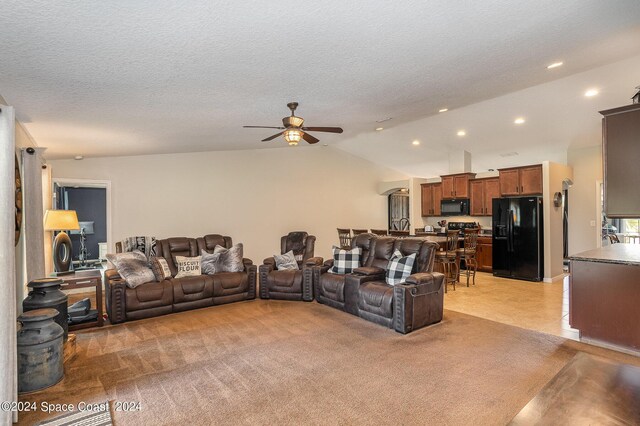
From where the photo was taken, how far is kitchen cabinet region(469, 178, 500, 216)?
7664 millimetres

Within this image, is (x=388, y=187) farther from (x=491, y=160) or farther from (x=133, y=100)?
(x=133, y=100)

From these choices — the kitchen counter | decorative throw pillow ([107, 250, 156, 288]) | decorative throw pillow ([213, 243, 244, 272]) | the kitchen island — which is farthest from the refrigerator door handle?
decorative throw pillow ([107, 250, 156, 288])

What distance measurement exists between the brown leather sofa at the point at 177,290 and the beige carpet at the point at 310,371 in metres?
0.24

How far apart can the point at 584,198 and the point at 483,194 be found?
2.01 metres

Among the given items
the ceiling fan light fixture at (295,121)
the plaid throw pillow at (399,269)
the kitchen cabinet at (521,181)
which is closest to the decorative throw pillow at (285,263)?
the plaid throw pillow at (399,269)

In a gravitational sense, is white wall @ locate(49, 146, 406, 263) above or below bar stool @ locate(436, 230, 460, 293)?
above

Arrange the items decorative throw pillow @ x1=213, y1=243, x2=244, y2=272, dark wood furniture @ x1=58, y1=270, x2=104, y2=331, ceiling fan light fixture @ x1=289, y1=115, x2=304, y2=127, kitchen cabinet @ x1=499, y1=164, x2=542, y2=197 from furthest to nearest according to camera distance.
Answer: kitchen cabinet @ x1=499, y1=164, x2=542, y2=197
decorative throw pillow @ x1=213, y1=243, x2=244, y2=272
dark wood furniture @ x1=58, y1=270, x2=104, y2=331
ceiling fan light fixture @ x1=289, y1=115, x2=304, y2=127

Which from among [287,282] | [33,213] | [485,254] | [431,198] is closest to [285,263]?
[287,282]

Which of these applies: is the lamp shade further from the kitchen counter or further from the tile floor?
the kitchen counter

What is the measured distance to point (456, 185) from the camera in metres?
8.04

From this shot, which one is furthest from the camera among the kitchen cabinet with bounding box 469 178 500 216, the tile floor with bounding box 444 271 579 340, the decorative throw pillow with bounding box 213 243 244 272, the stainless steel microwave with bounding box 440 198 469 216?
the stainless steel microwave with bounding box 440 198 469 216

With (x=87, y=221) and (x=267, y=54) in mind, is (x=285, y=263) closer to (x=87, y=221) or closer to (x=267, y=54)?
(x=267, y=54)

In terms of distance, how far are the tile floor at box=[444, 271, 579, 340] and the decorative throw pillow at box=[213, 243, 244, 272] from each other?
3.35 meters

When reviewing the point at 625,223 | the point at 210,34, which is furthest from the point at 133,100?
the point at 625,223
